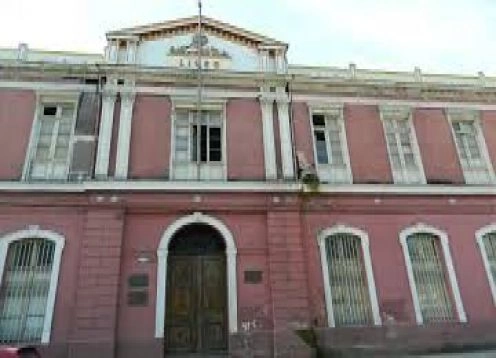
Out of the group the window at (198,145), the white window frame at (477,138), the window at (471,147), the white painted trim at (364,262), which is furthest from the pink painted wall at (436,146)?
the window at (198,145)

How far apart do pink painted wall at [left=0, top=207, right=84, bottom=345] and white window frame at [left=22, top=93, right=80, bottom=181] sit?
3.19 ft

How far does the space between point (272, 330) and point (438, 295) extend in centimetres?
496

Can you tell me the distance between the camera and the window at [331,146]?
1245 centimetres

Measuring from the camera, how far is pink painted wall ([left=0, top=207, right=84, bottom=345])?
996cm

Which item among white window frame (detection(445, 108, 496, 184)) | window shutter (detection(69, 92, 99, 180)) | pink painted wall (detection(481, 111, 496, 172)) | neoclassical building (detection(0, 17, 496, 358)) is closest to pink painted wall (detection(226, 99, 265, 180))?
neoclassical building (detection(0, 17, 496, 358))

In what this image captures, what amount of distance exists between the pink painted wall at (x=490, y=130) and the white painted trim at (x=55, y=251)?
13279 mm

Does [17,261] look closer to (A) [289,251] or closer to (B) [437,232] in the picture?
(A) [289,251]

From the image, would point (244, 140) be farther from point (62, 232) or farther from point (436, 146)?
point (436, 146)

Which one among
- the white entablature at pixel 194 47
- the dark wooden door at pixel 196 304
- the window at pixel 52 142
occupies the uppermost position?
the white entablature at pixel 194 47

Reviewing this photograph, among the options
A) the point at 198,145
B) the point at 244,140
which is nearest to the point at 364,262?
the point at 244,140

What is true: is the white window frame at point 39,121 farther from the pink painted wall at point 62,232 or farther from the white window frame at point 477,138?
the white window frame at point 477,138

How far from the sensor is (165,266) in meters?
10.7

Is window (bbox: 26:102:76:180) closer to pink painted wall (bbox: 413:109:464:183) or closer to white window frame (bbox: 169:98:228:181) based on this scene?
white window frame (bbox: 169:98:228:181)

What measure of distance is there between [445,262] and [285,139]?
583 cm
